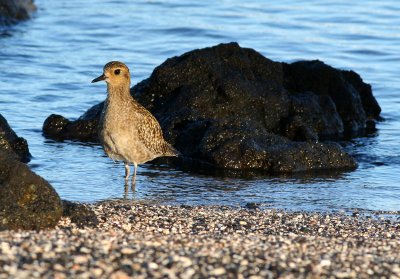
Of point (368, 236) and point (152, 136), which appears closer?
point (368, 236)

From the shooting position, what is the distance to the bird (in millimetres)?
12961

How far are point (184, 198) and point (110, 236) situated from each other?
4180 mm

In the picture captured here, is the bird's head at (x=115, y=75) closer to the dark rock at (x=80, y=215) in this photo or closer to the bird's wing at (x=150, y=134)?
the bird's wing at (x=150, y=134)

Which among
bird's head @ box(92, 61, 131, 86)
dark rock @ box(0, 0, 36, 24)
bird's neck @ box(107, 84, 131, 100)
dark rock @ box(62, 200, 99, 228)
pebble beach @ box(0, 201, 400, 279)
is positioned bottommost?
pebble beach @ box(0, 201, 400, 279)

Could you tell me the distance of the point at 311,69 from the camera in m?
17.1

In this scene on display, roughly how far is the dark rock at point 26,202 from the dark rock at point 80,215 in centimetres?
42

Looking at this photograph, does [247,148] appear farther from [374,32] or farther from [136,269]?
[374,32]

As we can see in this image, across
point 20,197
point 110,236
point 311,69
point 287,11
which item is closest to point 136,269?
point 110,236

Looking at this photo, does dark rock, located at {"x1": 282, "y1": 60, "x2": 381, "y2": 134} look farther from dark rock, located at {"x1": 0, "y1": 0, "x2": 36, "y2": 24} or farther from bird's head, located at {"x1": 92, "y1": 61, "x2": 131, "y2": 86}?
dark rock, located at {"x1": 0, "y1": 0, "x2": 36, "y2": 24}

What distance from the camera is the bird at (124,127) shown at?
42.5 feet

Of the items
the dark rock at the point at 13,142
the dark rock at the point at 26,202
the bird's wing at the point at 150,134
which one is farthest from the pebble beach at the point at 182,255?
the dark rock at the point at 13,142

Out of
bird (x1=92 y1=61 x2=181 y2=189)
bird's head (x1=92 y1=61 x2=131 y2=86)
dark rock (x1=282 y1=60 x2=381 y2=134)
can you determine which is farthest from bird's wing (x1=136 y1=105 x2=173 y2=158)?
dark rock (x1=282 y1=60 x2=381 y2=134)

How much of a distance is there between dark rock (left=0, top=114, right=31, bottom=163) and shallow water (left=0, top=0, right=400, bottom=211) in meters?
0.21

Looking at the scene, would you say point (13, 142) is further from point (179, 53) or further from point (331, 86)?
point (179, 53)
